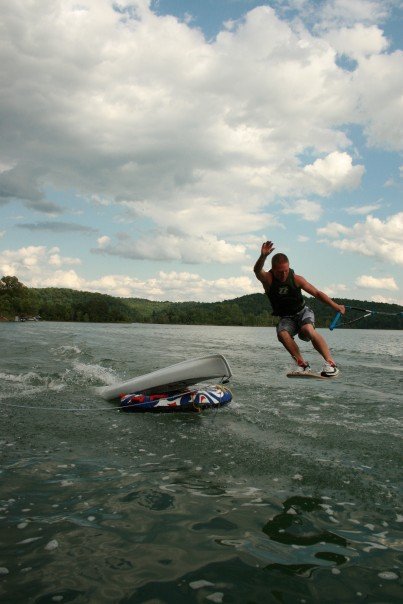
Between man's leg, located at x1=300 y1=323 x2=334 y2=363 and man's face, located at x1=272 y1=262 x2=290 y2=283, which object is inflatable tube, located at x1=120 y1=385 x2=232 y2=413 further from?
man's face, located at x1=272 y1=262 x2=290 y2=283

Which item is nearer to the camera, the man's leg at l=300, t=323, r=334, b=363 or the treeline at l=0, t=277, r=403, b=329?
the man's leg at l=300, t=323, r=334, b=363

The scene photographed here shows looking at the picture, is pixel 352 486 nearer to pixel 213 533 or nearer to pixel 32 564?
pixel 213 533

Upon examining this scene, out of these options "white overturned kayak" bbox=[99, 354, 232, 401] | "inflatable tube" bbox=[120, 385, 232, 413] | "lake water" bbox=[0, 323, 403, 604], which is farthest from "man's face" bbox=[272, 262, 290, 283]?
"inflatable tube" bbox=[120, 385, 232, 413]

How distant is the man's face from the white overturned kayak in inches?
149

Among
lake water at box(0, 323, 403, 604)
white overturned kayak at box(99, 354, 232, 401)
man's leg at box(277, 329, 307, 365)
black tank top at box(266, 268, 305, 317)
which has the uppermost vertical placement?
black tank top at box(266, 268, 305, 317)

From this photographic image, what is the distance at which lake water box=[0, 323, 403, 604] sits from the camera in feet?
14.5

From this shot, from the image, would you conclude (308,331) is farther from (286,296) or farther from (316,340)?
(286,296)

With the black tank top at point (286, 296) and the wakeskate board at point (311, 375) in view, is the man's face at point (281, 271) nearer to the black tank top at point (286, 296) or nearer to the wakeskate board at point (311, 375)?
the black tank top at point (286, 296)

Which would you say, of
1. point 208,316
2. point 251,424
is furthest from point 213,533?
point 208,316

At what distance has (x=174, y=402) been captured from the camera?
517 inches

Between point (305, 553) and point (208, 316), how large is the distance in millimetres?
166111

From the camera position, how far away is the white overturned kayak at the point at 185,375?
12.9m

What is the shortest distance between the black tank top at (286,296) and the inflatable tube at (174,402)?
4.24m

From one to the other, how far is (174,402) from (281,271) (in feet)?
18.2
